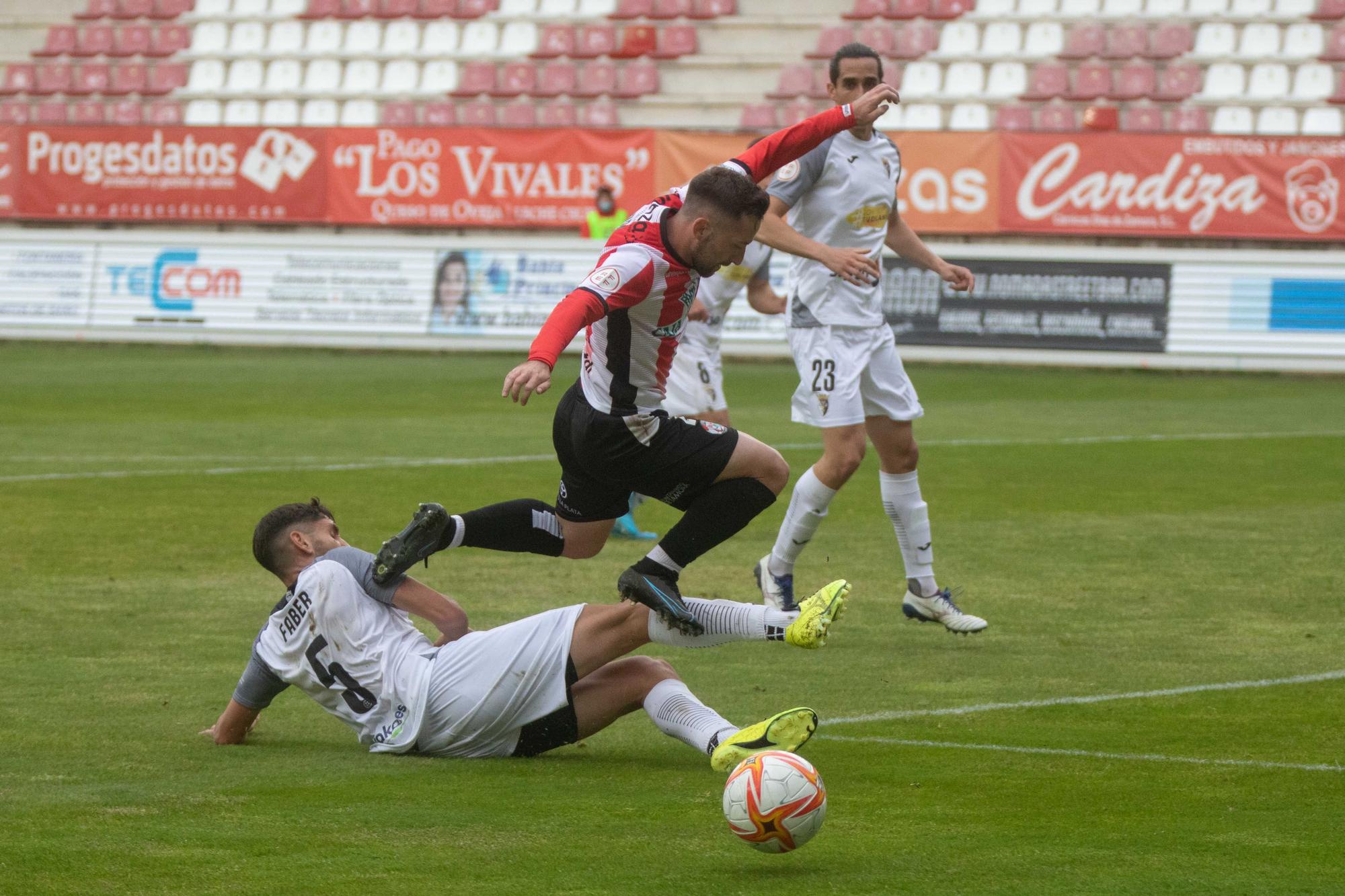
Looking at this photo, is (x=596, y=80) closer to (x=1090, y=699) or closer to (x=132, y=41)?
(x=132, y=41)

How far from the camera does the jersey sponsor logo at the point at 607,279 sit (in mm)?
5430

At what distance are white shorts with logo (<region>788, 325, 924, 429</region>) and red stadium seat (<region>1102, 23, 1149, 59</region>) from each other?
20.3m

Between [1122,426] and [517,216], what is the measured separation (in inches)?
487

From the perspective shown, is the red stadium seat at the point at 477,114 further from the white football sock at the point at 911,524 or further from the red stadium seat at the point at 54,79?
the white football sock at the point at 911,524

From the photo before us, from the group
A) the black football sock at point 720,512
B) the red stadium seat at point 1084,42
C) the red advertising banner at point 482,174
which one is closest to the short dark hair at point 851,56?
the black football sock at point 720,512

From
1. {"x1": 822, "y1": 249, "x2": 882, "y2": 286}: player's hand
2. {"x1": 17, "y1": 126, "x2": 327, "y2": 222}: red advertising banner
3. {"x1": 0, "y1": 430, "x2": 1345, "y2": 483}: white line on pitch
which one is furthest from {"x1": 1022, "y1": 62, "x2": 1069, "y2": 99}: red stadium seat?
{"x1": 822, "y1": 249, "x2": 882, "y2": 286}: player's hand

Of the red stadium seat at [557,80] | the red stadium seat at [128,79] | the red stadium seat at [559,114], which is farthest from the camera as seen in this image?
the red stadium seat at [128,79]

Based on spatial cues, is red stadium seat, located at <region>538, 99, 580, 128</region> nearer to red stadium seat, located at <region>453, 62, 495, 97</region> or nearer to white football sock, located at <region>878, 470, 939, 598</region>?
red stadium seat, located at <region>453, 62, 495, 97</region>

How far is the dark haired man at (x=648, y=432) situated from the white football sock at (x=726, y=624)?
1.9 inches

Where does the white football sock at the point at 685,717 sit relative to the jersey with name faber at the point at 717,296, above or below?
below

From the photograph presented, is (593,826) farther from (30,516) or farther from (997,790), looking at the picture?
(30,516)

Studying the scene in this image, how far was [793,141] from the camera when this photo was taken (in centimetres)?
643

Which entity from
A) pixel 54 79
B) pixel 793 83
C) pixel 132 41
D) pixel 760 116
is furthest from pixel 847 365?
pixel 132 41

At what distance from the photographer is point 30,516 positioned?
34.4 ft
